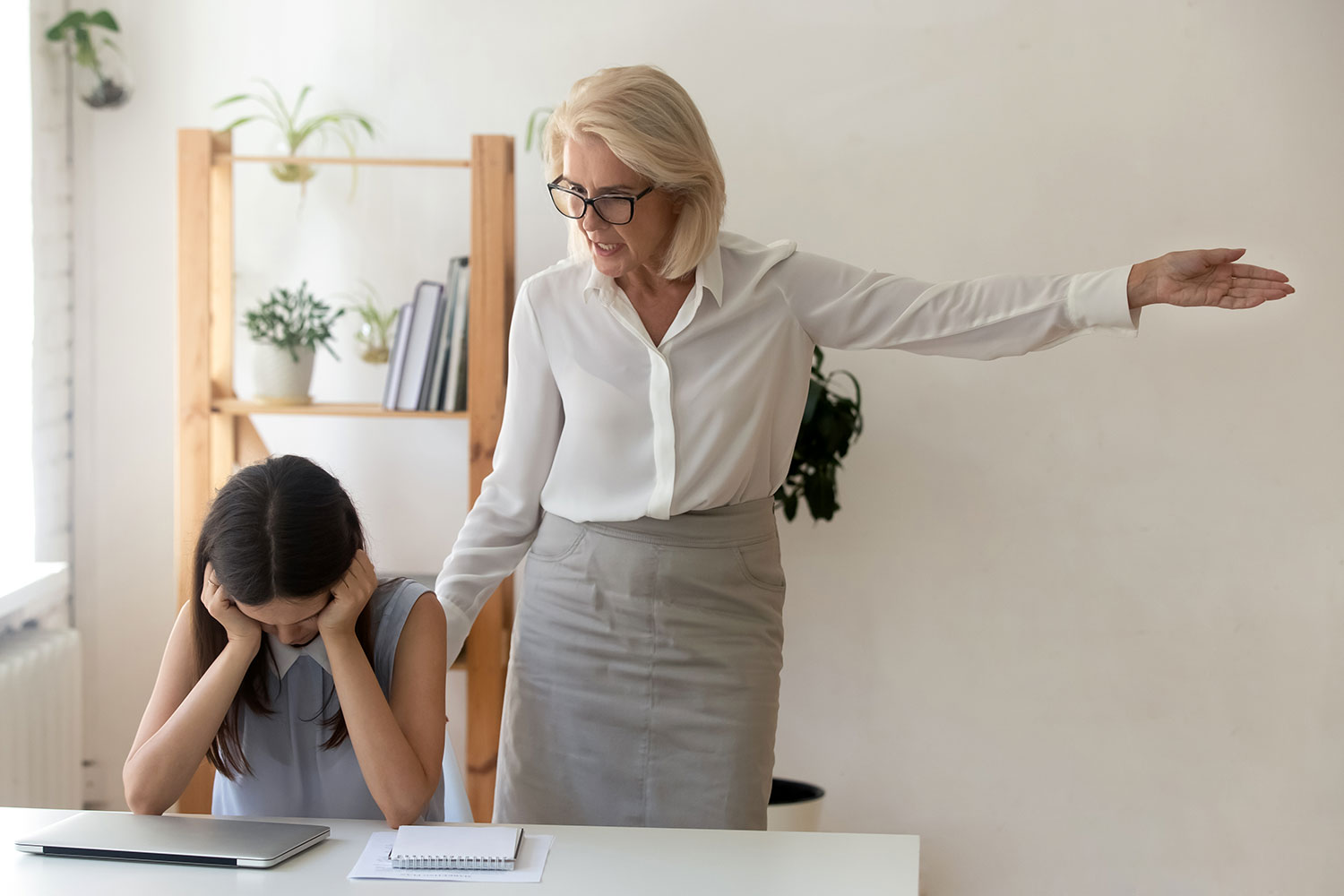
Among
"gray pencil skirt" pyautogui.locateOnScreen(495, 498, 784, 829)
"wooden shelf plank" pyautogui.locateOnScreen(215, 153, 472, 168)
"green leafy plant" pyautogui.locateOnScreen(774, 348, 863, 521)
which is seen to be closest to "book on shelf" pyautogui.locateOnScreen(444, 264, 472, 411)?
"wooden shelf plank" pyautogui.locateOnScreen(215, 153, 472, 168)

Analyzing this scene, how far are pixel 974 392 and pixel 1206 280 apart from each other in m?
1.30

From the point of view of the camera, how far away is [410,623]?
158 cm

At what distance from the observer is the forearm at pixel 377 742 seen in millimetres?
1457

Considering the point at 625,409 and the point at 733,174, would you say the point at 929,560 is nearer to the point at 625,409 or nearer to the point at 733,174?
the point at 733,174

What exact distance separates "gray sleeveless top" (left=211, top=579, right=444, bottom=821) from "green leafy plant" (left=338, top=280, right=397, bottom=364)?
1310 millimetres

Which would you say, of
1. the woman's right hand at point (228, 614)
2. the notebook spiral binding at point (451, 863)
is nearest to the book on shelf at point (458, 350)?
the woman's right hand at point (228, 614)

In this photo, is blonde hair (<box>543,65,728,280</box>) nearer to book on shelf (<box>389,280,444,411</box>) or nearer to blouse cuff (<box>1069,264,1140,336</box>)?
blouse cuff (<box>1069,264,1140,336</box>)

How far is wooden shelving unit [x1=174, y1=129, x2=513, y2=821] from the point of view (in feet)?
8.32

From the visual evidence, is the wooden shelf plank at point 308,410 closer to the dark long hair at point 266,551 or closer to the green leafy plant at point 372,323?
the green leafy plant at point 372,323

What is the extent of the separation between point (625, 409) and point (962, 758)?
1695mm

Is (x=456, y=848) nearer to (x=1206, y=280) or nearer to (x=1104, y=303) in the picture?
(x=1104, y=303)

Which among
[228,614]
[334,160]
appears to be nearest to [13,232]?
[334,160]

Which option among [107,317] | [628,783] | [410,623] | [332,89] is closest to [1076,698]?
[628,783]

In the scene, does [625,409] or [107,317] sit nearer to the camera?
[625,409]
